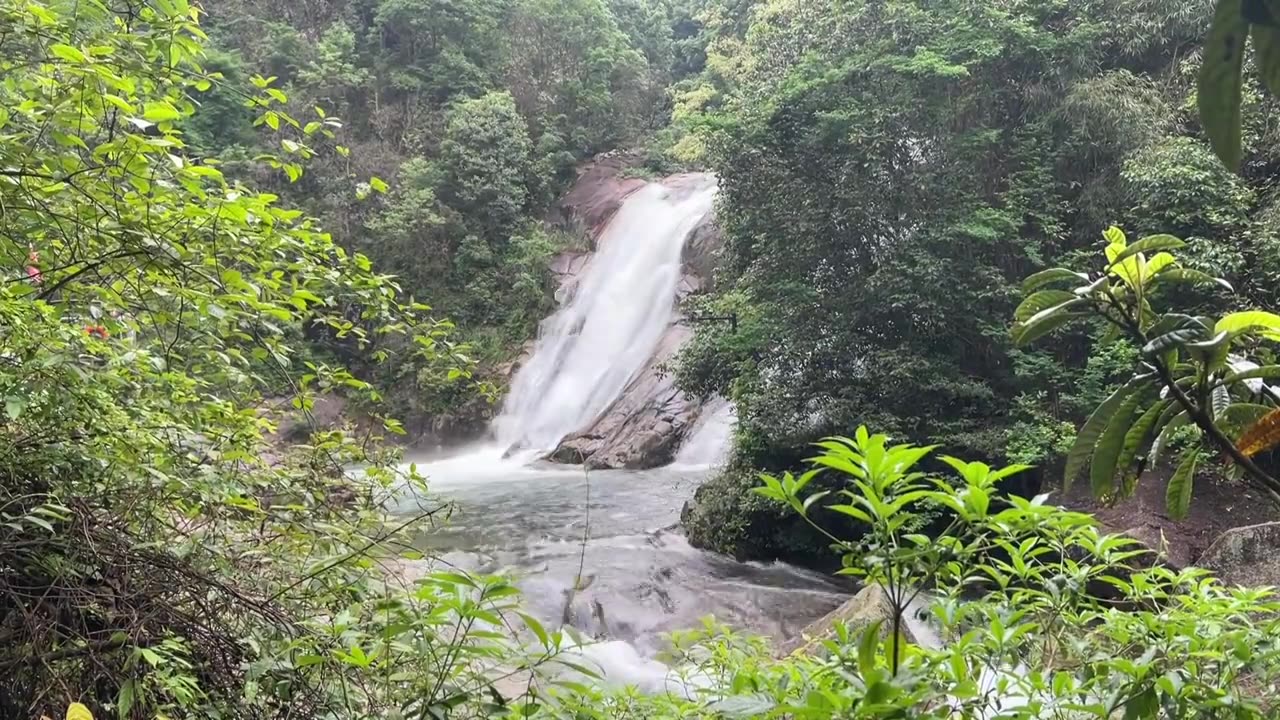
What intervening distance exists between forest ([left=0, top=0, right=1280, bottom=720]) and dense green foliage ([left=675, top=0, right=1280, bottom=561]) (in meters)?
0.06

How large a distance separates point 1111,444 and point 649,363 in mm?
13831

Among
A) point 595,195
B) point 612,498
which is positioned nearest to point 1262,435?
point 612,498

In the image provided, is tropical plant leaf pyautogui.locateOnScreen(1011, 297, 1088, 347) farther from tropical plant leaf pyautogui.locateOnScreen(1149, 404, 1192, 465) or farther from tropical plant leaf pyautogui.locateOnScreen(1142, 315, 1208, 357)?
tropical plant leaf pyautogui.locateOnScreen(1149, 404, 1192, 465)

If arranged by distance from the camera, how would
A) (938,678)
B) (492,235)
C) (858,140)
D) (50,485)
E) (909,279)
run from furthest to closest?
(492,235) < (858,140) < (909,279) < (50,485) < (938,678)

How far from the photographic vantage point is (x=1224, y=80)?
92 centimetres

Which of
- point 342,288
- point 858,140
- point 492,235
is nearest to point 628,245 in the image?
point 492,235

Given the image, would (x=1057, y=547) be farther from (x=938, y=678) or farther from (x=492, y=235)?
(x=492, y=235)

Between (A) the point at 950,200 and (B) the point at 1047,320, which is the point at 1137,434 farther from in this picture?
(A) the point at 950,200

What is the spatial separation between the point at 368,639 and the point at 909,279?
7533 mm

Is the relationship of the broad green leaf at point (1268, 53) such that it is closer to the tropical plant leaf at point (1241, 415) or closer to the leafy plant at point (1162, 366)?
the leafy plant at point (1162, 366)

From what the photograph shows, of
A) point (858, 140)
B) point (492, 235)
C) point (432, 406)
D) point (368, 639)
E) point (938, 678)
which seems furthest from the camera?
point (492, 235)

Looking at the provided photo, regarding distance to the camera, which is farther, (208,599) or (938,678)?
(208,599)

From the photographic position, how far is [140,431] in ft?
7.19

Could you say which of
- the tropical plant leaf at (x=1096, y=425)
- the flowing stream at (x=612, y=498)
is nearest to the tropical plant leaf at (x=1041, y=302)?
the tropical plant leaf at (x=1096, y=425)
